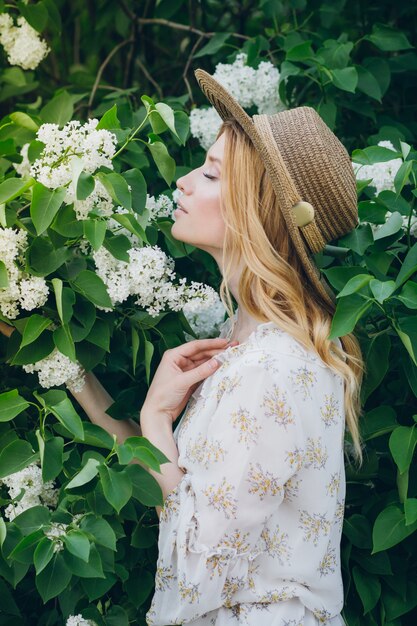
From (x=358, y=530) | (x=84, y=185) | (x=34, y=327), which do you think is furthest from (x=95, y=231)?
(x=358, y=530)

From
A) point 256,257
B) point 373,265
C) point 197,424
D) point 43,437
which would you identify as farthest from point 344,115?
point 43,437

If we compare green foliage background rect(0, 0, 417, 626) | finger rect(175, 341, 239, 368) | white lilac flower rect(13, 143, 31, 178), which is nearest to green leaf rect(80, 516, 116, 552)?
green foliage background rect(0, 0, 417, 626)

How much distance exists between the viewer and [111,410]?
5.68 ft

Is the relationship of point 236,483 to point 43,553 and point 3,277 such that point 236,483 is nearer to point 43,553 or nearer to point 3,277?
point 43,553

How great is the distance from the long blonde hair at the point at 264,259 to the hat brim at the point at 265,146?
Result: 3cm

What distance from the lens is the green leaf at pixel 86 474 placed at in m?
1.36

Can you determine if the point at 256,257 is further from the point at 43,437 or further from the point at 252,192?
Result: the point at 43,437

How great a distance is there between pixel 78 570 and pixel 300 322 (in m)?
0.57

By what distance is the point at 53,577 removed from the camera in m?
1.44

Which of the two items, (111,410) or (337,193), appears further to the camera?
(111,410)

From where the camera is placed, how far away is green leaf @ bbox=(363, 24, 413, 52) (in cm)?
233

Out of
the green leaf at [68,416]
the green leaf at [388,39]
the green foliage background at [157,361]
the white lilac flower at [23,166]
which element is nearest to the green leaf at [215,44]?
the green foliage background at [157,361]

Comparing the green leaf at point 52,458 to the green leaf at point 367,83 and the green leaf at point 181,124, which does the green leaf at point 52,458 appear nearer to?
the green leaf at point 181,124

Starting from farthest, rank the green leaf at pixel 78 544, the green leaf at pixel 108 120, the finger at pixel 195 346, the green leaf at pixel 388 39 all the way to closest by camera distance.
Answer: the green leaf at pixel 388 39, the finger at pixel 195 346, the green leaf at pixel 108 120, the green leaf at pixel 78 544
